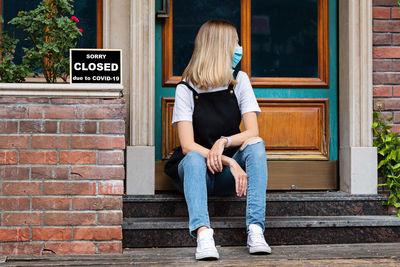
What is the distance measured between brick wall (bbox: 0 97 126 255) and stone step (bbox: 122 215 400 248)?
216 mm

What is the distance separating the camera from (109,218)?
8.49 feet

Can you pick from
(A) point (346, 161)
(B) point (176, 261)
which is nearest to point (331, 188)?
(A) point (346, 161)

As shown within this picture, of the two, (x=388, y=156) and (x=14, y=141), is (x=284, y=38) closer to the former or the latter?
(x=388, y=156)

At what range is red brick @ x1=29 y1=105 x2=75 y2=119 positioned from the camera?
258 cm

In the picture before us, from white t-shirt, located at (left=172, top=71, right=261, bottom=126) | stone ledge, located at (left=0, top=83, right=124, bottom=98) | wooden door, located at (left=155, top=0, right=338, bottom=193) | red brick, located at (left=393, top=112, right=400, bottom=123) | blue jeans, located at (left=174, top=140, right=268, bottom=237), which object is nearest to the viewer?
blue jeans, located at (left=174, top=140, right=268, bottom=237)

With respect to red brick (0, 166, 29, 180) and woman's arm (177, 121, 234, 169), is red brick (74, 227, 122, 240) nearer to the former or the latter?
red brick (0, 166, 29, 180)

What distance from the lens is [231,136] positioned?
275 cm

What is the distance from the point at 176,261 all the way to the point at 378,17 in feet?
7.15

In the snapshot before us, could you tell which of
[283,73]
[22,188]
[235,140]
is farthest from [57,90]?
[283,73]

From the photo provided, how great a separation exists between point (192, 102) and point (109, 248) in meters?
0.96

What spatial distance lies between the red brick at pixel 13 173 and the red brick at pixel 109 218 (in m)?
0.44

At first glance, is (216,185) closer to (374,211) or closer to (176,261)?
(176,261)

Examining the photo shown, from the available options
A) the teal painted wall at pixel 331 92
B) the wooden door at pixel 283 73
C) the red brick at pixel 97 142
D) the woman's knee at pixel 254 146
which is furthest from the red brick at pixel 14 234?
the teal painted wall at pixel 331 92

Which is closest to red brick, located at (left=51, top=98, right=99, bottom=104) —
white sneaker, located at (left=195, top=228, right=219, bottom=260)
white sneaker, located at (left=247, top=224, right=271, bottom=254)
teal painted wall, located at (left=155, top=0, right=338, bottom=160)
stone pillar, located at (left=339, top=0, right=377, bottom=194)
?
white sneaker, located at (left=195, top=228, right=219, bottom=260)
